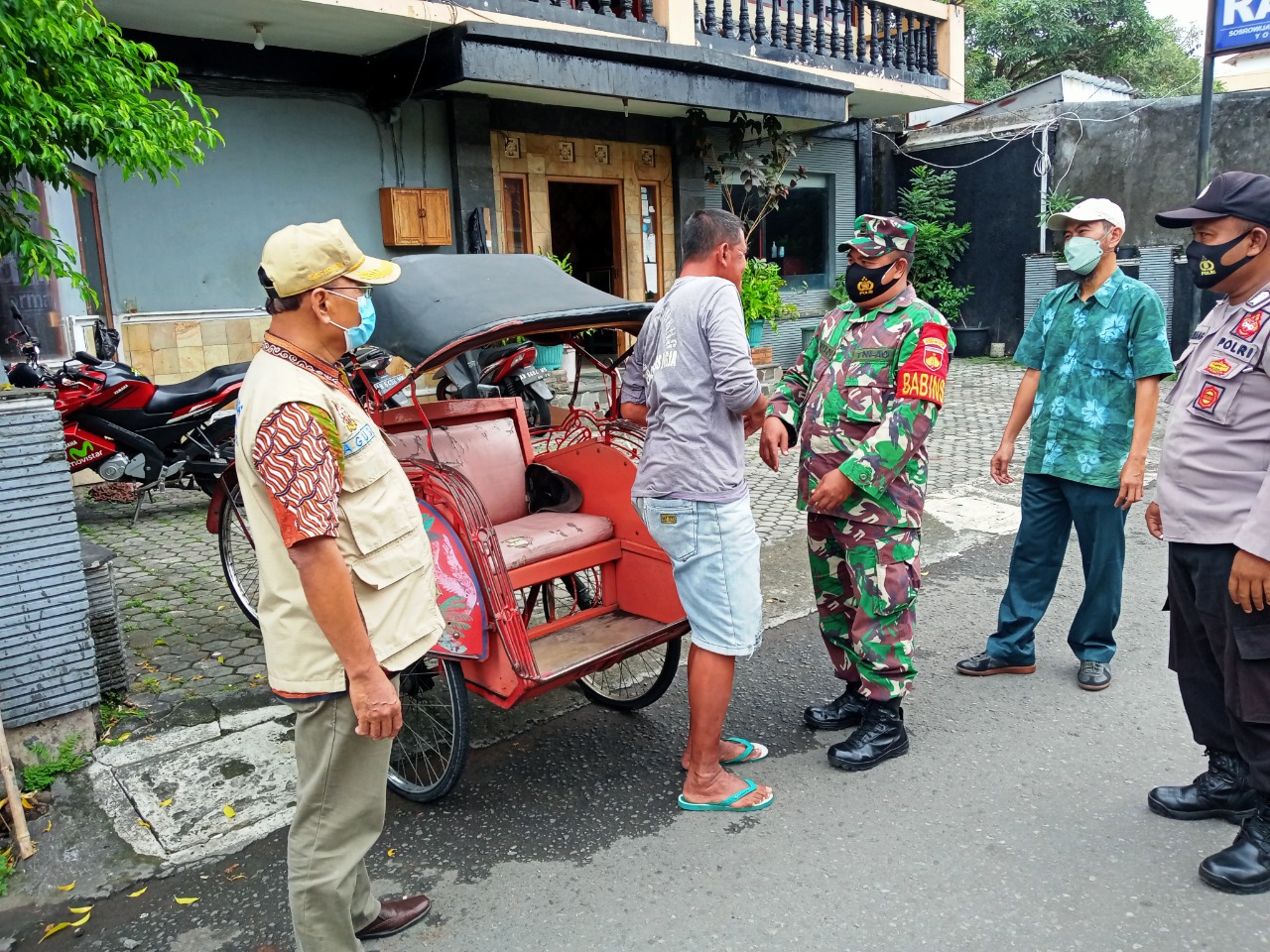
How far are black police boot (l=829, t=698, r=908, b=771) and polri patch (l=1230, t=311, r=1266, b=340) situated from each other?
157cm

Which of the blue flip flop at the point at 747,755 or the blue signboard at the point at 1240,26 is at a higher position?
the blue signboard at the point at 1240,26

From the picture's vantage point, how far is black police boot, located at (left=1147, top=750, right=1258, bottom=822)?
9.76 ft

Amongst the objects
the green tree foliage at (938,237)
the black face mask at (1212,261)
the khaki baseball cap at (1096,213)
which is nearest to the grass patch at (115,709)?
the black face mask at (1212,261)

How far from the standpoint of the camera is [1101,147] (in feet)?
45.2

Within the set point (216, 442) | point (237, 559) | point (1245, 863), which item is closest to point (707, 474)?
point (1245, 863)

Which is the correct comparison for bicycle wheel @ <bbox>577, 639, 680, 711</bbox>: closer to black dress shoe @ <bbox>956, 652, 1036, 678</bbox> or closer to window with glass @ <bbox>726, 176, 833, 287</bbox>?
black dress shoe @ <bbox>956, 652, 1036, 678</bbox>

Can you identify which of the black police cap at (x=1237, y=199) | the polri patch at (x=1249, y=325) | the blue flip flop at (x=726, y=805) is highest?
the black police cap at (x=1237, y=199)

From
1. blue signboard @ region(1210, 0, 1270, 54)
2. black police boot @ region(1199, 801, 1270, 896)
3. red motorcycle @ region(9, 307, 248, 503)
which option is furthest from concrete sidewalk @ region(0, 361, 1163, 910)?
blue signboard @ region(1210, 0, 1270, 54)

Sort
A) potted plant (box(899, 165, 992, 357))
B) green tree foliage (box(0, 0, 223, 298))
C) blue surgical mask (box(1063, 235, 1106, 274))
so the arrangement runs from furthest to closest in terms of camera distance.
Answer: potted plant (box(899, 165, 992, 357)) < blue surgical mask (box(1063, 235, 1106, 274)) < green tree foliage (box(0, 0, 223, 298))

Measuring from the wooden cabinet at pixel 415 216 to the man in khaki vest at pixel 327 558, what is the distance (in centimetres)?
736

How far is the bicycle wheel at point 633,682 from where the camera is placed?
12.3 ft

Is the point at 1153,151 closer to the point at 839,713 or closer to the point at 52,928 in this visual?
the point at 839,713

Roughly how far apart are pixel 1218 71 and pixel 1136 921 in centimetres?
3424

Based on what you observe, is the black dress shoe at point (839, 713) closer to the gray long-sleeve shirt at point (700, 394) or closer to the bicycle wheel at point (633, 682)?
the bicycle wheel at point (633, 682)
